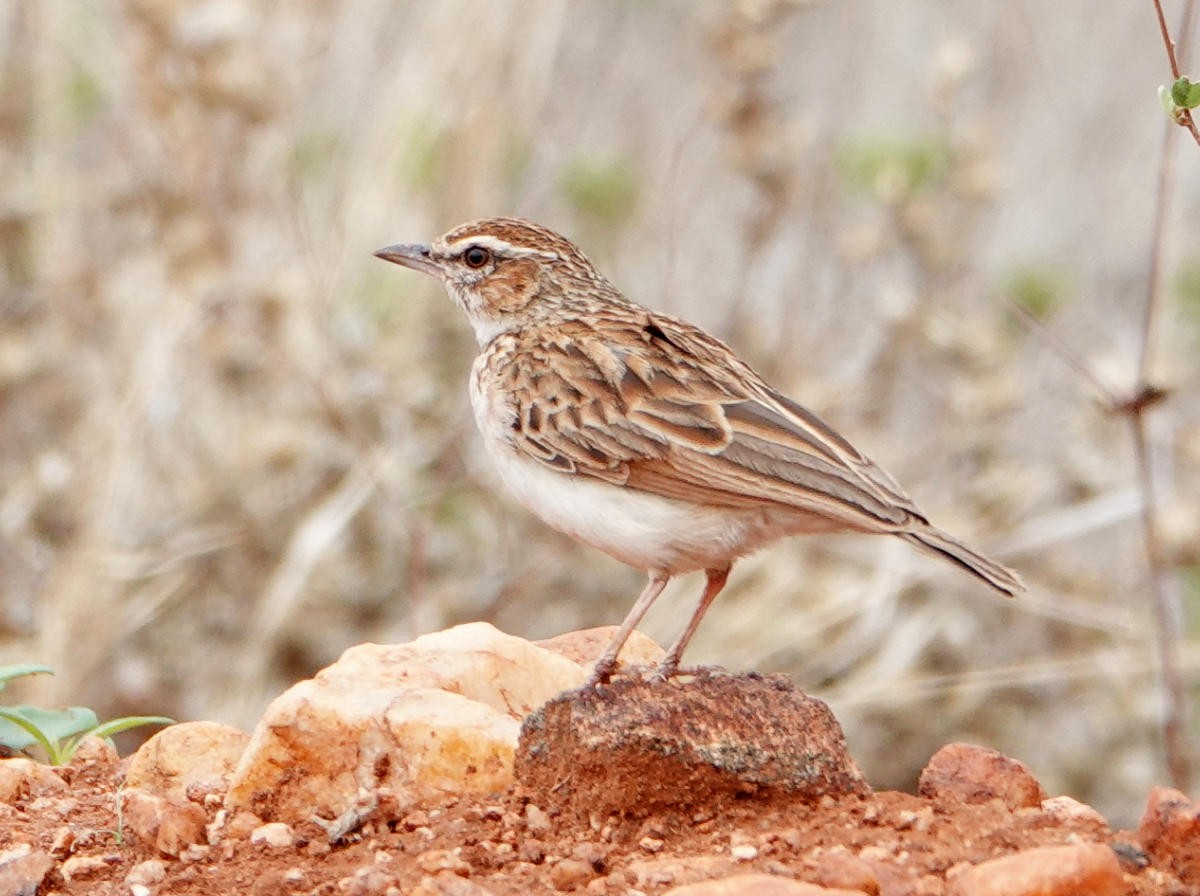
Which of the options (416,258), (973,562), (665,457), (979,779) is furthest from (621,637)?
(416,258)

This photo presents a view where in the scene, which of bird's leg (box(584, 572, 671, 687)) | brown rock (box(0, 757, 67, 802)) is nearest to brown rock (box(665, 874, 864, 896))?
bird's leg (box(584, 572, 671, 687))

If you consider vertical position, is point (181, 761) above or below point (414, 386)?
below

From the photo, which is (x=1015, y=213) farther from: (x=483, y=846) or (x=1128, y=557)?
(x=483, y=846)

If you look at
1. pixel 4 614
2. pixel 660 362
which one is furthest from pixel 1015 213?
pixel 660 362

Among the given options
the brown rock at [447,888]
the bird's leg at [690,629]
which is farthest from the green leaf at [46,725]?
the brown rock at [447,888]

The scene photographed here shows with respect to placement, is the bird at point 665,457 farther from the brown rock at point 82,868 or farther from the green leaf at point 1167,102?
the green leaf at point 1167,102

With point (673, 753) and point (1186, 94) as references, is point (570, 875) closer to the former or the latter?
point (673, 753)
